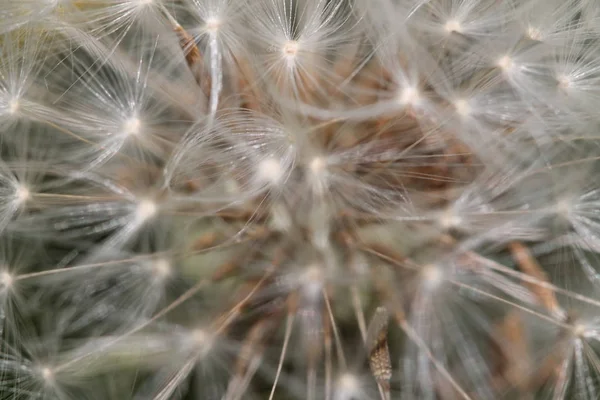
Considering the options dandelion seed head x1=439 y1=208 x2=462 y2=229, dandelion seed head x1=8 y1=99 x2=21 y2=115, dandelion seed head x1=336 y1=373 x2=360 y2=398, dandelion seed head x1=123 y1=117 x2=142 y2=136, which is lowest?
dandelion seed head x1=336 y1=373 x2=360 y2=398

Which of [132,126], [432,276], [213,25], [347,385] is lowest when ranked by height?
[347,385]

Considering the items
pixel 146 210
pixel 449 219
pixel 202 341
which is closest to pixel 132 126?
pixel 146 210

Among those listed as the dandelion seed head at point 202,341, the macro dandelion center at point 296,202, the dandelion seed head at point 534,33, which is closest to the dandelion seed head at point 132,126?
the macro dandelion center at point 296,202

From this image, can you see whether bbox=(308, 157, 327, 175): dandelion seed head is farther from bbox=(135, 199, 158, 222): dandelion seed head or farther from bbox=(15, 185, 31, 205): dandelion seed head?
bbox=(15, 185, 31, 205): dandelion seed head

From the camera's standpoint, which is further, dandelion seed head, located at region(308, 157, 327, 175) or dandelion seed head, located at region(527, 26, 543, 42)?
dandelion seed head, located at region(527, 26, 543, 42)

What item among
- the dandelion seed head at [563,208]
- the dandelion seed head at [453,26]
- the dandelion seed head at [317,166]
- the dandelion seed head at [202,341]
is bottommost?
the dandelion seed head at [202,341]

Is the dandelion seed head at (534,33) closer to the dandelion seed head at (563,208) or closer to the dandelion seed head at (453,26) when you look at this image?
the dandelion seed head at (453,26)

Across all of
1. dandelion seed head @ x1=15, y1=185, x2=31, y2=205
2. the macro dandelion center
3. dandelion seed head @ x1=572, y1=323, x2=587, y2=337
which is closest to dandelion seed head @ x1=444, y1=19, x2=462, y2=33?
the macro dandelion center

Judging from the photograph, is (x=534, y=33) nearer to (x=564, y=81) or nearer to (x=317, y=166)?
(x=564, y=81)
